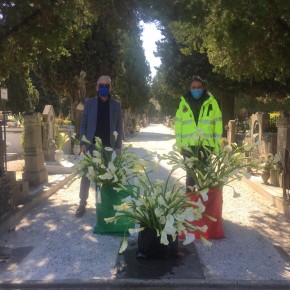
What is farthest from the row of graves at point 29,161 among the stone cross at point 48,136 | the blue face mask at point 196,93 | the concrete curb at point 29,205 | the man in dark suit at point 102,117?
the blue face mask at point 196,93

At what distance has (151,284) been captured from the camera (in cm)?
377

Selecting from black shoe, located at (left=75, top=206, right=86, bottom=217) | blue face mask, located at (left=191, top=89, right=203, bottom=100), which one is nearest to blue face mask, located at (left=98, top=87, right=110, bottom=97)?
blue face mask, located at (left=191, top=89, right=203, bottom=100)

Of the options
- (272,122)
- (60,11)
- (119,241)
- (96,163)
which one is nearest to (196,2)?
(60,11)

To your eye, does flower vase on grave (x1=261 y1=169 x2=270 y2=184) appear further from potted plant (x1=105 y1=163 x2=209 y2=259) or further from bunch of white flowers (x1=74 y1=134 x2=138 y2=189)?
potted plant (x1=105 y1=163 x2=209 y2=259)

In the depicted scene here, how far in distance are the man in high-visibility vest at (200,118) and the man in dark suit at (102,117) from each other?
97 cm

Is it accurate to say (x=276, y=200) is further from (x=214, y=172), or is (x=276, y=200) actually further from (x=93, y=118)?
(x=93, y=118)

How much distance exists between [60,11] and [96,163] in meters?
2.91

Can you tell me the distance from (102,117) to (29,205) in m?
2.22

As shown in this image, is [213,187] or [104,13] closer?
[213,187]

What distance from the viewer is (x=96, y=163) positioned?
205 inches

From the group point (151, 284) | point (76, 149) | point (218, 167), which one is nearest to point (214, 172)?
point (218, 167)

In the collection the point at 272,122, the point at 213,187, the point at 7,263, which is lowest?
the point at 7,263

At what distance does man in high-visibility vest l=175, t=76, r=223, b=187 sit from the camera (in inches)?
216

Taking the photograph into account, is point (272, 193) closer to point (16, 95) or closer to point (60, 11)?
point (60, 11)
